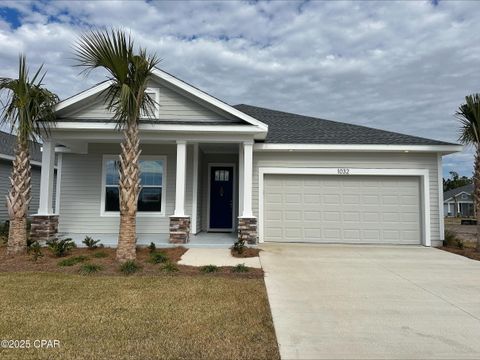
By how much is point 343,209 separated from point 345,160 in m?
1.58

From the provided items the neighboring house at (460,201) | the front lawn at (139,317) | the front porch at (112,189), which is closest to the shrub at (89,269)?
the front lawn at (139,317)

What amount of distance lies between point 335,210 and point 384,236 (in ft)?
5.70

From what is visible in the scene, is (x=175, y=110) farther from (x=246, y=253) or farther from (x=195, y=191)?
(x=246, y=253)

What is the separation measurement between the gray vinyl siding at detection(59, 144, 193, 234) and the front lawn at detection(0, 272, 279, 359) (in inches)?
199

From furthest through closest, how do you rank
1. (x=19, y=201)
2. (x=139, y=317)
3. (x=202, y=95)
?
(x=202, y=95), (x=19, y=201), (x=139, y=317)

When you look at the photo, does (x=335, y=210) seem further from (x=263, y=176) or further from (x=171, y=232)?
(x=171, y=232)

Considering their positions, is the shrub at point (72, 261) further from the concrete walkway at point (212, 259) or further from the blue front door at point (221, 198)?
the blue front door at point (221, 198)

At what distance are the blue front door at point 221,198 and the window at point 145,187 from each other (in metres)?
1.95

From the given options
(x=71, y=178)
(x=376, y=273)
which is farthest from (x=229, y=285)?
(x=71, y=178)

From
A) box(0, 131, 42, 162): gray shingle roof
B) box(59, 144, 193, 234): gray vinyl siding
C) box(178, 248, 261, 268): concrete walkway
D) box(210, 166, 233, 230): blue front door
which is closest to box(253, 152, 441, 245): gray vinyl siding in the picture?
box(210, 166, 233, 230): blue front door

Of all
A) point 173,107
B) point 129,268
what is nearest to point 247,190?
point 173,107

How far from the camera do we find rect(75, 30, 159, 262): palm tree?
7.29 metres

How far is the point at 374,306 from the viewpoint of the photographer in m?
5.11

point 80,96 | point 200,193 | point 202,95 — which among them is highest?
point 202,95
